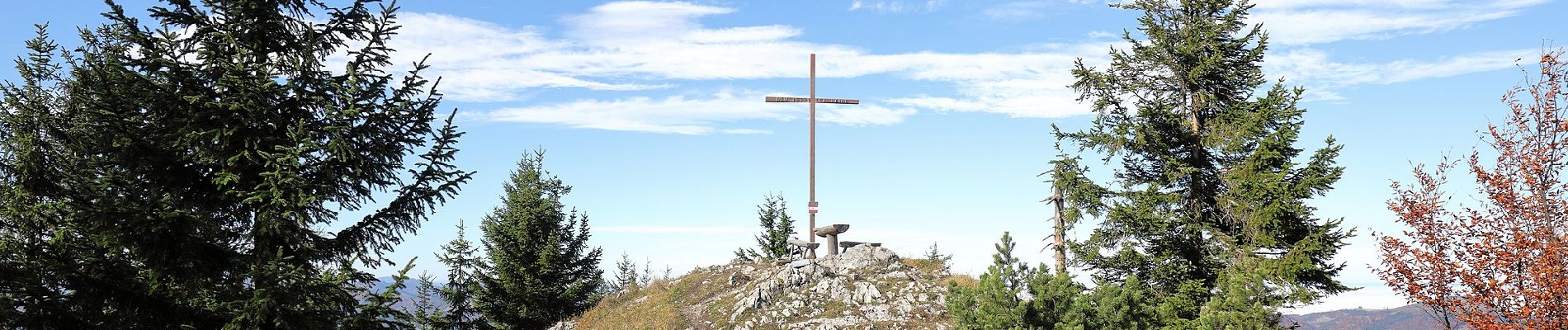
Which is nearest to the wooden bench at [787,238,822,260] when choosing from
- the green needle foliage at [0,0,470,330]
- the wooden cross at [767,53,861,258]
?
the wooden cross at [767,53,861,258]

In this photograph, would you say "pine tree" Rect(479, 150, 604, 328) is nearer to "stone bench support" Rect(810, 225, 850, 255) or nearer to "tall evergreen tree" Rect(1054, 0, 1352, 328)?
"stone bench support" Rect(810, 225, 850, 255)

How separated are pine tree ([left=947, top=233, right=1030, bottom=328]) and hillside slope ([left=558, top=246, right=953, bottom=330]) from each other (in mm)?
5464

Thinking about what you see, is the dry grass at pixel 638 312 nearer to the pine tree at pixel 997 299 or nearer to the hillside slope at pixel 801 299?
the hillside slope at pixel 801 299

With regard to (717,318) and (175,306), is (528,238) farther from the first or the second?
(175,306)

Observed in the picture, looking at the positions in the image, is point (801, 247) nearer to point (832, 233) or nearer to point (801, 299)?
point (832, 233)

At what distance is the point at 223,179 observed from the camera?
454 inches

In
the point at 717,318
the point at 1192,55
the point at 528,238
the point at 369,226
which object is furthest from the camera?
the point at 528,238

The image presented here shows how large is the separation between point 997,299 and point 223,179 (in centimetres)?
1157

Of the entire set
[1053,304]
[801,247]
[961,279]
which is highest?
[801,247]

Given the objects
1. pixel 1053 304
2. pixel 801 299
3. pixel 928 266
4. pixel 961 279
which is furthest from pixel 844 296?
pixel 1053 304

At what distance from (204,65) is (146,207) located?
2259mm

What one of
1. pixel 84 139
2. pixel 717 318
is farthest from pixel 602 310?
pixel 84 139

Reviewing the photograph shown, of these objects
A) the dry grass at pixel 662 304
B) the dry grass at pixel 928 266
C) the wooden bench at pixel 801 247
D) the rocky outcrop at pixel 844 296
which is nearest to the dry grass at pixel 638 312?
the dry grass at pixel 662 304

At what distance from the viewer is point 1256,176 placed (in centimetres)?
1798
